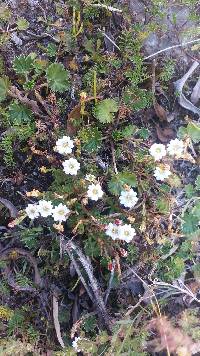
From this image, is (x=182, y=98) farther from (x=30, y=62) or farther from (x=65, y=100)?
(x=30, y=62)

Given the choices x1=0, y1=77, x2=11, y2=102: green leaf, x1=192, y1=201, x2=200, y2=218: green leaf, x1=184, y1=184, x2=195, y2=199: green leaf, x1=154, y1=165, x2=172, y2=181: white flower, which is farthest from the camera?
x1=184, y1=184, x2=195, y2=199: green leaf

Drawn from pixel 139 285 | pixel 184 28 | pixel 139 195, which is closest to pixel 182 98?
pixel 184 28

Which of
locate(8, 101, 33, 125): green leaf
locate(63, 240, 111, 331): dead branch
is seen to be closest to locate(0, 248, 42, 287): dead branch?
locate(63, 240, 111, 331): dead branch

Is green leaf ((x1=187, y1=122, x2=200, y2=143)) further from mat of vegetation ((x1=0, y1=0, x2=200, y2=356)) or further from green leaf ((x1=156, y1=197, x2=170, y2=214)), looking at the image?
green leaf ((x1=156, y1=197, x2=170, y2=214))

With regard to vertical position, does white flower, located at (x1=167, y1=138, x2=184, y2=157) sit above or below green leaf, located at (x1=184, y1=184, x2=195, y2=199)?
above

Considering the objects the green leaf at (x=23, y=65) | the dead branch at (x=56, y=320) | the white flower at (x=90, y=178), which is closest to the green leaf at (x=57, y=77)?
the green leaf at (x=23, y=65)

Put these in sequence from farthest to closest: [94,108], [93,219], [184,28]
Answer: [184,28] → [94,108] → [93,219]

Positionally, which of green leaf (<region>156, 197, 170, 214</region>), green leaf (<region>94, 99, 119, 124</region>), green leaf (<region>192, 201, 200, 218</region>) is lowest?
green leaf (<region>192, 201, 200, 218</region>)
